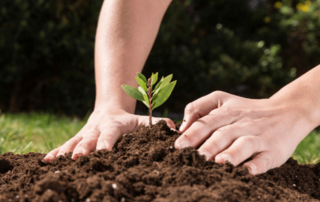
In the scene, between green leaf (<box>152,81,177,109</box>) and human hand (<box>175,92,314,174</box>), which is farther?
green leaf (<box>152,81,177,109</box>)

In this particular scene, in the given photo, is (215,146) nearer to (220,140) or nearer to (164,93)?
(220,140)

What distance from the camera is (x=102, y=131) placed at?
165 centimetres

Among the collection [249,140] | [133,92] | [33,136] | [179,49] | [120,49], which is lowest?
[33,136]

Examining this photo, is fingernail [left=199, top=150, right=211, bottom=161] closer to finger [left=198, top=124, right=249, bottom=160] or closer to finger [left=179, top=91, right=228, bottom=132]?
finger [left=198, top=124, right=249, bottom=160]

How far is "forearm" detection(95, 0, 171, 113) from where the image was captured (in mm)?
2035

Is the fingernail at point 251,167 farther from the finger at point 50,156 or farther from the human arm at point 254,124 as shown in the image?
the finger at point 50,156

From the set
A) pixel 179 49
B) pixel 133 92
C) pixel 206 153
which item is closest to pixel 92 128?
pixel 133 92

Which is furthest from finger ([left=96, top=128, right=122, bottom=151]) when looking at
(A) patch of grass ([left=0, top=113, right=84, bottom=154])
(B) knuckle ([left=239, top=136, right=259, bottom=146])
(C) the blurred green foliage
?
(C) the blurred green foliage

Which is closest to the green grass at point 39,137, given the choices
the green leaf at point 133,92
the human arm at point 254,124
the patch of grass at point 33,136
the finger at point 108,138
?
the patch of grass at point 33,136

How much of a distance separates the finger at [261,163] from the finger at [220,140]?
135 millimetres

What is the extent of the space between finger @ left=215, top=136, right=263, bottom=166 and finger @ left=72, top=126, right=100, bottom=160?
0.75 meters

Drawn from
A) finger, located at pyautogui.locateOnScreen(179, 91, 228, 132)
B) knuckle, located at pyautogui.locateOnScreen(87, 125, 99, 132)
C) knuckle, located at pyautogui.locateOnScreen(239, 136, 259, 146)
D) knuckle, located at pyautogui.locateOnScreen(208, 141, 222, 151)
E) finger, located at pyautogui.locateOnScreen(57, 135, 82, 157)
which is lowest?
finger, located at pyautogui.locateOnScreen(57, 135, 82, 157)

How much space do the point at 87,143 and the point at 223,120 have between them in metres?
Result: 0.81

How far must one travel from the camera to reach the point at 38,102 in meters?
4.91
